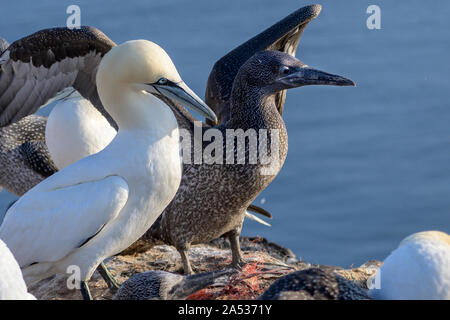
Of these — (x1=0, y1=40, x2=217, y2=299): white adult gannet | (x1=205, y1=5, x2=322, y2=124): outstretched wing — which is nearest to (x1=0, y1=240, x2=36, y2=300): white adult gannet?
(x1=0, y1=40, x2=217, y2=299): white adult gannet

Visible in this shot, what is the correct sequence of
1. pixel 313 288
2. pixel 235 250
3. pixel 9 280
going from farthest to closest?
pixel 235 250
pixel 313 288
pixel 9 280

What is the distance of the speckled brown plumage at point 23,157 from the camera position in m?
8.36

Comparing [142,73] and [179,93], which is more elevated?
[142,73]

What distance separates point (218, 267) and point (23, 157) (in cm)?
216

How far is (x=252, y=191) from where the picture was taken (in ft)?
21.9

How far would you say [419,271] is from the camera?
4.95 meters

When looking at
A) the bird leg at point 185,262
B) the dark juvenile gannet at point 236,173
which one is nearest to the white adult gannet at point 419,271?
the dark juvenile gannet at point 236,173

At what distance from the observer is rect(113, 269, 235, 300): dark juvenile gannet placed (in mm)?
5488

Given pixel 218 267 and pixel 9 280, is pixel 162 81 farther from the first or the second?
pixel 218 267

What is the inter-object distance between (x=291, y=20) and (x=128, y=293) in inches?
119

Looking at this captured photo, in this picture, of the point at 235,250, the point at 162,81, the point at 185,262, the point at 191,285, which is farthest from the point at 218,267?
the point at 162,81

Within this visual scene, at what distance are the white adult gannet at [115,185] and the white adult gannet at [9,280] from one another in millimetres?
965
